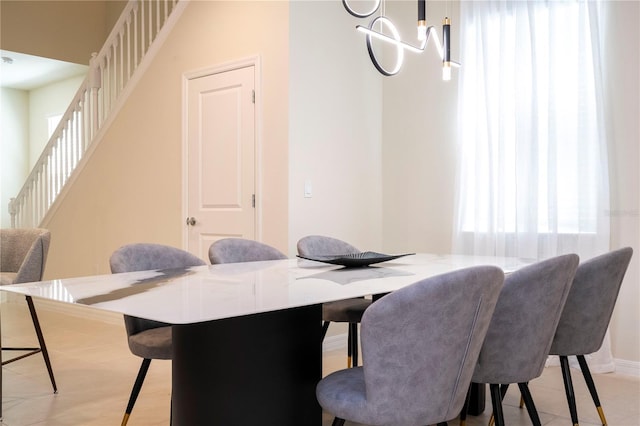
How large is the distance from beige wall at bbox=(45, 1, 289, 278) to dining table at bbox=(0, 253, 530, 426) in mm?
2280

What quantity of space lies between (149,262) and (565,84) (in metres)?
2.97

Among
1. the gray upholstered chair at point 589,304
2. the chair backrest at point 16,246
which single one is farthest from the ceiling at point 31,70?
the gray upholstered chair at point 589,304

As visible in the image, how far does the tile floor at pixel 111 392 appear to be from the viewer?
3.01 meters

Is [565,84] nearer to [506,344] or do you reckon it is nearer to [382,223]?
[382,223]

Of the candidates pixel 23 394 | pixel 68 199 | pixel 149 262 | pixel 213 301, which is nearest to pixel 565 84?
pixel 149 262

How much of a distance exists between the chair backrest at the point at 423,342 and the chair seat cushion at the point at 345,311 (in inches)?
58.1

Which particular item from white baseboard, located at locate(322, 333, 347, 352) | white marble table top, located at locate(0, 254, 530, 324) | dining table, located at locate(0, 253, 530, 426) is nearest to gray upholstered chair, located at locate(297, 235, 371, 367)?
white marble table top, located at locate(0, 254, 530, 324)

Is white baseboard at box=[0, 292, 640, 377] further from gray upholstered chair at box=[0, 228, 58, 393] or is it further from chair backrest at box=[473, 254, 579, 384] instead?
chair backrest at box=[473, 254, 579, 384]

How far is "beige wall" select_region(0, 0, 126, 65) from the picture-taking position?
279 inches

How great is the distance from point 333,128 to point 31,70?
5306 mm

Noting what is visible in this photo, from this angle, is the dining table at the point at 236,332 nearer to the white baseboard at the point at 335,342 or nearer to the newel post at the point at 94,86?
the white baseboard at the point at 335,342

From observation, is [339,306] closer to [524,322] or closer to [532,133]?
[524,322]

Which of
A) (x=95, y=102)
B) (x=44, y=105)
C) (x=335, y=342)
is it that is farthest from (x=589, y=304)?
(x=44, y=105)

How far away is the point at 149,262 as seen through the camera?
2682 mm
